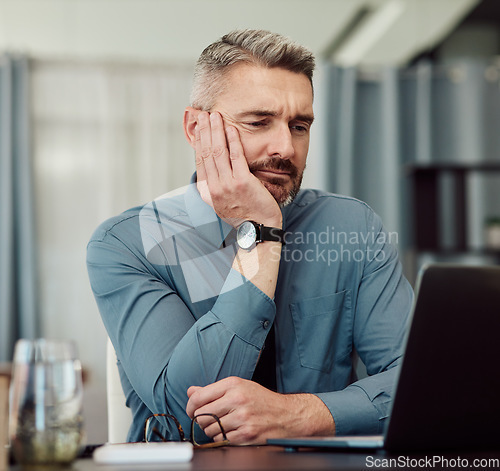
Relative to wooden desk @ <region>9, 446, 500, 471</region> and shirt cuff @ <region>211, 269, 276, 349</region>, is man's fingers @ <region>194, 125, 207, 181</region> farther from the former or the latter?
wooden desk @ <region>9, 446, 500, 471</region>

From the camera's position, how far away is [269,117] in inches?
49.2

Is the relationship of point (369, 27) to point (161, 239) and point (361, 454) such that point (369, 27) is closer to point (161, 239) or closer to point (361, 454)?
point (161, 239)

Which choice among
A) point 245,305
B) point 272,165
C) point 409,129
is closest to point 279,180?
point 272,165

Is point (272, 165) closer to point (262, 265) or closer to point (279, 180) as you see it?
point (279, 180)

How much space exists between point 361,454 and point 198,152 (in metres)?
0.74

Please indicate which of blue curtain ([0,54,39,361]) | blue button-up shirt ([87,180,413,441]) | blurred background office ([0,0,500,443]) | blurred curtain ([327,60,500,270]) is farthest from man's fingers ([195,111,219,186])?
blurred curtain ([327,60,500,270])

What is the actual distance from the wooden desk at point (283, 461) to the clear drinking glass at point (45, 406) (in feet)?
0.10

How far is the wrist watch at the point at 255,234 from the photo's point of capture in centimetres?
108

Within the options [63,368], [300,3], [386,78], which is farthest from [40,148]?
[63,368]

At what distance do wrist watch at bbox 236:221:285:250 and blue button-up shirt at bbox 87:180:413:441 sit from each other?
2.4 inches

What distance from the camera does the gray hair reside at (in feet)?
4.15

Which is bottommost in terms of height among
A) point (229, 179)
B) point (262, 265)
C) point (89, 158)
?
point (262, 265)

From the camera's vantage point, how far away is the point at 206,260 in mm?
1256

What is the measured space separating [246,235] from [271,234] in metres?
0.04
